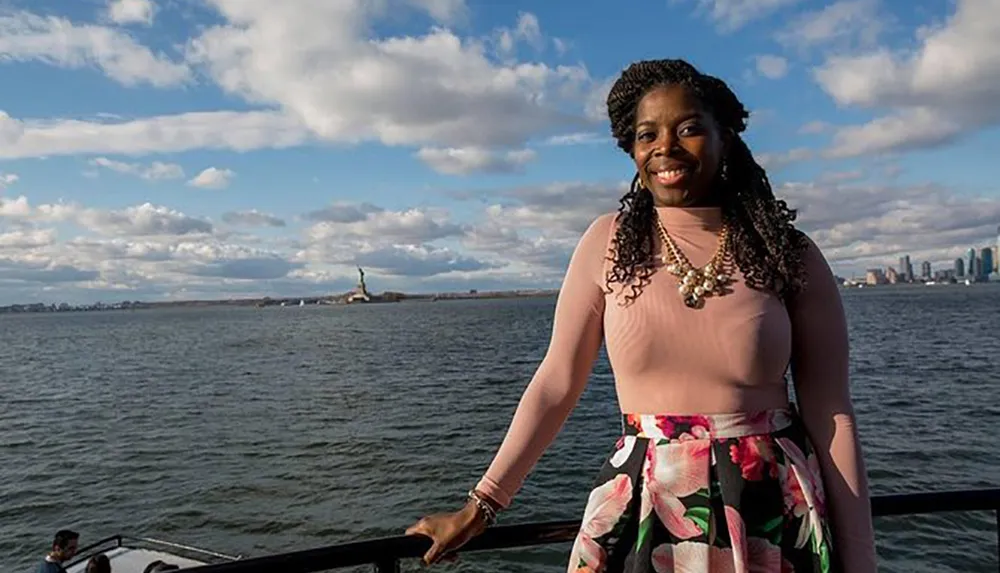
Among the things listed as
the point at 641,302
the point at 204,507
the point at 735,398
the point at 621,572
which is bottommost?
the point at 204,507

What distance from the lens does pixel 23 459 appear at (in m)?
23.4

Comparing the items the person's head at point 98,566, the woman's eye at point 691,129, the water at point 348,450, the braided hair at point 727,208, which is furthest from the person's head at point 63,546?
the woman's eye at point 691,129

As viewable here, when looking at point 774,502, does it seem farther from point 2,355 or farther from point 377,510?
point 2,355

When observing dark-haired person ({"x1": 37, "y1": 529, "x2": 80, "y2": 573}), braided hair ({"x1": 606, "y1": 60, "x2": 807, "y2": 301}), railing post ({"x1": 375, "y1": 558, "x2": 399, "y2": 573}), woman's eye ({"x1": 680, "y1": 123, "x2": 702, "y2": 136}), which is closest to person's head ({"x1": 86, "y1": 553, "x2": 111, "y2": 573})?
dark-haired person ({"x1": 37, "y1": 529, "x2": 80, "y2": 573})

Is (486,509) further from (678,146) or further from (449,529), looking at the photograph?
(678,146)

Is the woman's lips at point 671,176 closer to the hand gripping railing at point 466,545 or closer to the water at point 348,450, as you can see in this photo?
the hand gripping railing at point 466,545

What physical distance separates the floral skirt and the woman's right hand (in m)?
0.27

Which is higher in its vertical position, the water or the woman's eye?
the woman's eye

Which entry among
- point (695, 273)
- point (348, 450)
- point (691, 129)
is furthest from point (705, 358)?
point (348, 450)

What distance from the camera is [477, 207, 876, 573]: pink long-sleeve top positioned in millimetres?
1860

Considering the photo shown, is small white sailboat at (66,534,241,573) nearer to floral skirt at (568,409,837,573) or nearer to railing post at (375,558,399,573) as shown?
railing post at (375,558,399,573)

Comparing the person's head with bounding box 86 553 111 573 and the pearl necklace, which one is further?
the person's head with bounding box 86 553 111 573

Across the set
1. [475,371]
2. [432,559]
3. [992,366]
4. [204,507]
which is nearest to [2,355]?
[475,371]

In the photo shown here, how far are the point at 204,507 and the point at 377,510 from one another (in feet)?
13.7
